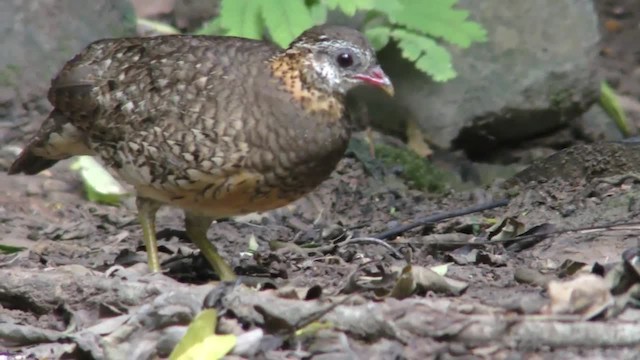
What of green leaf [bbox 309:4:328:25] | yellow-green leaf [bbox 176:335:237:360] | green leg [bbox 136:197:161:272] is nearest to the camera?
yellow-green leaf [bbox 176:335:237:360]

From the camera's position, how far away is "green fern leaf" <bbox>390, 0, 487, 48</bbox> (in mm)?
7965

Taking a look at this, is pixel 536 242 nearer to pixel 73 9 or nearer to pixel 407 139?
pixel 407 139

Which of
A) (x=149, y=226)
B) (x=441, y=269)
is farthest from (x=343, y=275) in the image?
(x=149, y=226)

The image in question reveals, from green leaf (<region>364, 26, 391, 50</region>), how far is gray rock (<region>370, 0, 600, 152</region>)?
700 mm

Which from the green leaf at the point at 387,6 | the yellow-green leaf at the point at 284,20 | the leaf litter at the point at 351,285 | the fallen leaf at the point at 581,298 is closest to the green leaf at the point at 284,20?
the yellow-green leaf at the point at 284,20

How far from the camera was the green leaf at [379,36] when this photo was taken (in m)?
8.22

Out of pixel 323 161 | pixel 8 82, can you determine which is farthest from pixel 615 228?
pixel 8 82

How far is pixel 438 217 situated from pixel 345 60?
1418mm

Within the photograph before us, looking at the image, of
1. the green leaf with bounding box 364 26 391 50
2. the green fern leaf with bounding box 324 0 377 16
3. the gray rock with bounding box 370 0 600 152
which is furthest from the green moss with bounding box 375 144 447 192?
the green fern leaf with bounding box 324 0 377 16

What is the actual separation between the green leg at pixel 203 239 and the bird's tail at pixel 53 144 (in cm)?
64

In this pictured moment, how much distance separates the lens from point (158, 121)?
18.0 ft

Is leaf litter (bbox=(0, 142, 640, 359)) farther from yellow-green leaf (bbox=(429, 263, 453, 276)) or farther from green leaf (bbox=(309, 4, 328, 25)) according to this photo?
green leaf (bbox=(309, 4, 328, 25))

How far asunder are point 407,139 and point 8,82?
2.87 m

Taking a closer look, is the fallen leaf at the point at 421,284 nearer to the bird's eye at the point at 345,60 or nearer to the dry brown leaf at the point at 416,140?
the bird's eye at the point at 345,60
